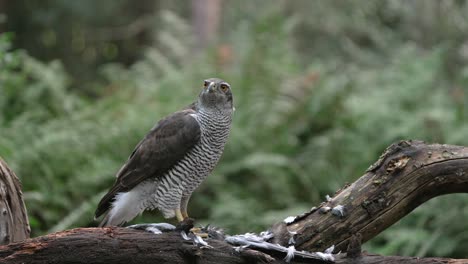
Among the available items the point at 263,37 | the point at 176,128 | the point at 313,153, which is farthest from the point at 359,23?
the point at 176,128

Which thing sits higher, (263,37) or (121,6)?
(121,6)

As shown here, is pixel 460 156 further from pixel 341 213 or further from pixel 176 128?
pixel 176 128

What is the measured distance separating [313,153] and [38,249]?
515 centimetres

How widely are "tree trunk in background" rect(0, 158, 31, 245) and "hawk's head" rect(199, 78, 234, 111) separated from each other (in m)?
Answer: 1.37

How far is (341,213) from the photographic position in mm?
3785

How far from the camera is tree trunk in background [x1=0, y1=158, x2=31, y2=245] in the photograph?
3.99 meters

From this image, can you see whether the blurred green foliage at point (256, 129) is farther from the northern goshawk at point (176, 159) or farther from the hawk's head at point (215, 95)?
the hawk's head at point (215, 95)

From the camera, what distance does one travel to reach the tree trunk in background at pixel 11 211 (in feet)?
13.1

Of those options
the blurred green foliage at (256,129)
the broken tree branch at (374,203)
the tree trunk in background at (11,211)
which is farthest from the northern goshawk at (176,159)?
the blurred green foliage at (256,129)

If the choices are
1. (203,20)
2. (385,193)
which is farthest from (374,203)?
(203,20)

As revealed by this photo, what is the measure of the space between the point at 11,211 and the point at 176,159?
3.68 feet

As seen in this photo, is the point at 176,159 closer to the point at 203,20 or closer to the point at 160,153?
the point at 160,153

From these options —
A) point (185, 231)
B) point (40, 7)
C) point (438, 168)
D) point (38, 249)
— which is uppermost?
point (40, 7)

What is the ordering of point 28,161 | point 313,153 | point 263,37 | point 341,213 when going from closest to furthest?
point 341,213, point 28,161, point 313,153, point 263,37
